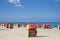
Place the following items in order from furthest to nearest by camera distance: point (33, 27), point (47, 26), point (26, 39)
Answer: point (47, 26), point (33, 27), point (26, 39)

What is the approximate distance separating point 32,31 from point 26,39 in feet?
7.88

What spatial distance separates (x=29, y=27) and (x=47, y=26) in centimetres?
2017

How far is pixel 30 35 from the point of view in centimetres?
2086

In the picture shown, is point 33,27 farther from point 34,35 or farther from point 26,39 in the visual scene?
point 26,39

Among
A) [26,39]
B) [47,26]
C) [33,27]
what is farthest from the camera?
[47,26]

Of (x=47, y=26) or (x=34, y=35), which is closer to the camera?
(x=34, y=35)

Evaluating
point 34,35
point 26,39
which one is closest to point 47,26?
point 34,35

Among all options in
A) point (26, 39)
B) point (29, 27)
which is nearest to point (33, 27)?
point (29, 27)

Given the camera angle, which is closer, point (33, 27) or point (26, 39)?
point (26, 39)

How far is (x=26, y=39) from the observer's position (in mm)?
18406

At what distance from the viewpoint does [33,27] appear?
809 inches

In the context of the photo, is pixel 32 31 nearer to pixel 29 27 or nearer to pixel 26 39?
pixel 29 27

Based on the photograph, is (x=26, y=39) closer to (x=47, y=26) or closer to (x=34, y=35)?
(x=34, y=35)

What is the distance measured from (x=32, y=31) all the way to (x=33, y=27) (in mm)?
426
